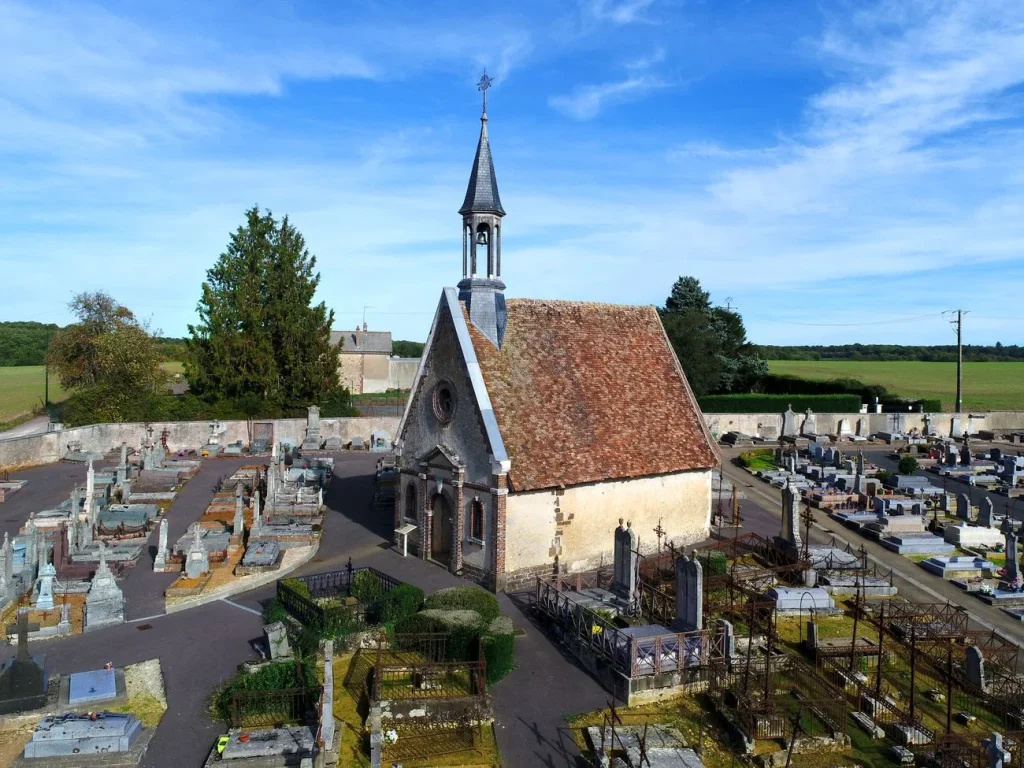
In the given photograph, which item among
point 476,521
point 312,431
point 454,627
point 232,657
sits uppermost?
point 312,431

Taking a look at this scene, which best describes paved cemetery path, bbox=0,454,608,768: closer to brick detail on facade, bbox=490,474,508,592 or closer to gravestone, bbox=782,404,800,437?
brick detail on facade, bbox=490,474,508,592

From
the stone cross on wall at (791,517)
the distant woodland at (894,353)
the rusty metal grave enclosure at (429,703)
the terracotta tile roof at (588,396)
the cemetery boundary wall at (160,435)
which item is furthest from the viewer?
the distant woodland at (894,353)

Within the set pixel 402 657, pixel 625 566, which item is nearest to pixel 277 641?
pixel 402 657

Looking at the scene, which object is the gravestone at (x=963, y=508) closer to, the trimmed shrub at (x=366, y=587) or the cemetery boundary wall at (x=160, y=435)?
the trimmed shrub at (x=366, y=587)

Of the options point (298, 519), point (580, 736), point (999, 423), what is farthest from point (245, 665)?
point (999, 423)

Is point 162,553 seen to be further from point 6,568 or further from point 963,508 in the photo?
point 963,508

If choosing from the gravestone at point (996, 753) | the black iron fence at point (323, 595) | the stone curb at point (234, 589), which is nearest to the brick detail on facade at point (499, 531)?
the black iron fence at point (323, 595)
